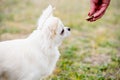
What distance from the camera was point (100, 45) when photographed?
8.98 meters

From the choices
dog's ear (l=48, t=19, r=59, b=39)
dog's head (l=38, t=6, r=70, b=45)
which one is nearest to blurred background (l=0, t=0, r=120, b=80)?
dog's head (l=38, t=6, r=70, b=45)

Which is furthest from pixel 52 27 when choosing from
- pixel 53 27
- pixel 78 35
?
pixel 78 35

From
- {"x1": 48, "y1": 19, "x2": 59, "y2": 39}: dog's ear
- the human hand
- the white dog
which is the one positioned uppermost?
the human hand

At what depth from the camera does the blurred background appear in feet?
23.1

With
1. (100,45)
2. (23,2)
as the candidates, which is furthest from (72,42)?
(23,2)

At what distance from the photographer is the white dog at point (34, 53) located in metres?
5.14

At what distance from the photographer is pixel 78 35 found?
1005 centimetres

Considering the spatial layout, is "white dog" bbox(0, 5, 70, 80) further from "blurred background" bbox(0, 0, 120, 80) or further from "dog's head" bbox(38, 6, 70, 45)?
"blurred background" bbox(0, 0, 120, 80)

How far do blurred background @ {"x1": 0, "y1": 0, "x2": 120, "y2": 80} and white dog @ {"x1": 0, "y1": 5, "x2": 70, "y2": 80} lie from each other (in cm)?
122

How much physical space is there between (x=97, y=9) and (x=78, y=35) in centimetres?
420

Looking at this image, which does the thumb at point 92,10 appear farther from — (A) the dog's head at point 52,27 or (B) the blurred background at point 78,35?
(B) the blurred background at point 78,35

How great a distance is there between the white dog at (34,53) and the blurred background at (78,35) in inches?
48.2

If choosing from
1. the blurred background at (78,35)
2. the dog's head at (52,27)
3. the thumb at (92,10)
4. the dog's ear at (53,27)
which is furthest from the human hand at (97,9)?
the blurred background at (78,35)

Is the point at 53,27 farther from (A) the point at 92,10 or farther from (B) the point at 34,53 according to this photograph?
(A) the point at 92,10
